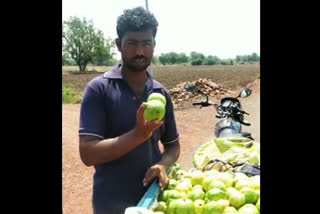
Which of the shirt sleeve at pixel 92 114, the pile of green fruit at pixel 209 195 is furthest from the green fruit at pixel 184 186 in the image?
the shirt sleeve at pixel 92 114

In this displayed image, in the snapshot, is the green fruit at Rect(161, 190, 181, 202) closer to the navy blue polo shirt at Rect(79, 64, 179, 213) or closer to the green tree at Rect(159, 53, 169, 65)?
the navy blue polo shirt at Rect(79, 64, 179, 213)

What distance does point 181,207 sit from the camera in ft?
7.24

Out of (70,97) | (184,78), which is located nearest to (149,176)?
(70,97)

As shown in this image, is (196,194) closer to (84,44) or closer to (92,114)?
(92,114)

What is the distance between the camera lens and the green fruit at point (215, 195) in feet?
7.78

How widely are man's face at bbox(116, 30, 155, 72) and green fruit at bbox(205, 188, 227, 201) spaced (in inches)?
29.6

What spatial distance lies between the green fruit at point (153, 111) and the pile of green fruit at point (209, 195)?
48 cm

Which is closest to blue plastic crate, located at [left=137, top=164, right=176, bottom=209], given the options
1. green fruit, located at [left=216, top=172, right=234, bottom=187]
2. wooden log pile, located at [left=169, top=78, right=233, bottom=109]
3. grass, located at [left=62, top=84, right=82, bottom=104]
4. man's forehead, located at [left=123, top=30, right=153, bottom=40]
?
green fruit, located at [left=216, top=172, right=234, bottom=187]

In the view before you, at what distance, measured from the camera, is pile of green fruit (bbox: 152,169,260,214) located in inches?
88.8

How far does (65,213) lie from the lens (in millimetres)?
5996
